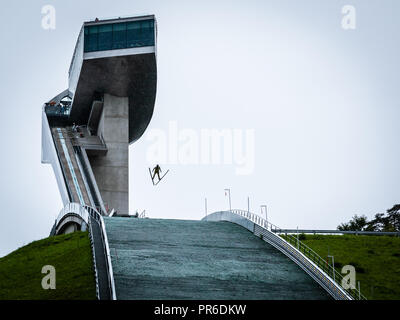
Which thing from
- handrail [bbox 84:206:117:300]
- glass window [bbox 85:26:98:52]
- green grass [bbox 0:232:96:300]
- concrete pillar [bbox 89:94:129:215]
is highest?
glass window [bbox 85:26:98:52]

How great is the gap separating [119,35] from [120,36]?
0.15 m

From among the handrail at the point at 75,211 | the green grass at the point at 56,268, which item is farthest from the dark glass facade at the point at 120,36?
the green grass at the point at 56,268

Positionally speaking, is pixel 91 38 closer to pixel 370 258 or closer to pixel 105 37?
pixel 105 37

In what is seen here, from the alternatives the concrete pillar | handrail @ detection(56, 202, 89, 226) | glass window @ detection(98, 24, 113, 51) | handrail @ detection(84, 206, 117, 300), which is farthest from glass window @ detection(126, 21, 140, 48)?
handrail @ detection(84, 206, 117, 300)

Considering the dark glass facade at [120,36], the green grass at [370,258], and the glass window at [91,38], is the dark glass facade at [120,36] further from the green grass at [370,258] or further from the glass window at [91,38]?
the green grass at [370,258]

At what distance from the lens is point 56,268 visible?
79.3ft

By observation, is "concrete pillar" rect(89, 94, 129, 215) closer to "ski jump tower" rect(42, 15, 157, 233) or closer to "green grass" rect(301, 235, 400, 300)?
"ski jump tower" rect(42, 15, 157, 233)

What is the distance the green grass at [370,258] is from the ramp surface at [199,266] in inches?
95.7

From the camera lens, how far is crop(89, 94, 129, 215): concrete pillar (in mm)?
52469

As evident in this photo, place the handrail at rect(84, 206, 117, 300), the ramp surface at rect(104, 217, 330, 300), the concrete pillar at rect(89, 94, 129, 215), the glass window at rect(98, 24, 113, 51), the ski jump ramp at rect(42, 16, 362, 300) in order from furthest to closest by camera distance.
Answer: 1. the concrete pillar at rect(89, 94, 129, 215)
2. the glass window at rect(98, 24, 113, 51)
3. the ski jump ramp at rect(42, 16, 362, 300)
4. the ramp surface at rect(104, 217, 330, 300)
5. the handrail at rect(84, 206, 117, 300)

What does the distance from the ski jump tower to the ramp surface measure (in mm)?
20055

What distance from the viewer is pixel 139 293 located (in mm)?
18828
